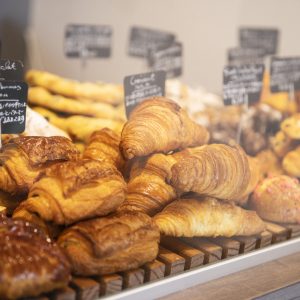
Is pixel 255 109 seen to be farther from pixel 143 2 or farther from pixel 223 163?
pixel 143 2

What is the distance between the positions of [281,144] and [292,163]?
160 millimetres

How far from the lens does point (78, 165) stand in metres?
1.85

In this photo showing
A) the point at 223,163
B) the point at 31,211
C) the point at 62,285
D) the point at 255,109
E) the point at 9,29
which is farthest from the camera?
the point at 9,29

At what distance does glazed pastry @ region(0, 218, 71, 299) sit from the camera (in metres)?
1.52

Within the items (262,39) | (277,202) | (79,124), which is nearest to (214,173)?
(277,202)

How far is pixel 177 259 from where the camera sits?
6.53ft

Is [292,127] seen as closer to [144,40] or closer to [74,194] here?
[144,40]

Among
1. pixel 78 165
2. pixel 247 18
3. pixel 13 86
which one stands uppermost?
pixel 247 18

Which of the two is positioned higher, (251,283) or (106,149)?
(106,149)

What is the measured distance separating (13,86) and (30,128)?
33 cm

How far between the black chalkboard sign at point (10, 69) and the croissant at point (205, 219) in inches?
27.7

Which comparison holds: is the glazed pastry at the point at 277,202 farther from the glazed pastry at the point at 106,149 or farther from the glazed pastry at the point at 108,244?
the glazed pastry at the point at 108,244

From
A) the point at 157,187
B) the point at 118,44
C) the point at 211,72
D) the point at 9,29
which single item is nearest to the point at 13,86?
the point at 157,187

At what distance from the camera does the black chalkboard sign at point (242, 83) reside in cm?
280
